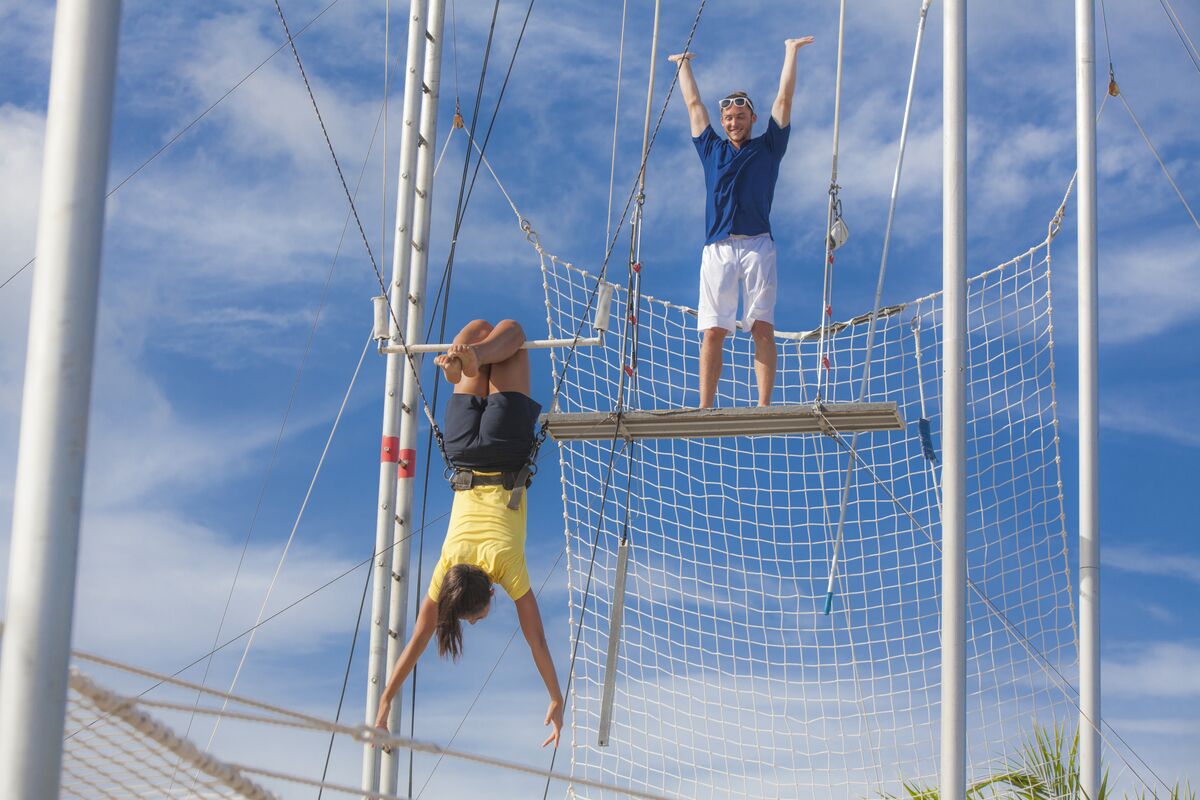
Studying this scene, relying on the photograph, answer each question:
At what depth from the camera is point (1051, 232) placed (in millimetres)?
8625

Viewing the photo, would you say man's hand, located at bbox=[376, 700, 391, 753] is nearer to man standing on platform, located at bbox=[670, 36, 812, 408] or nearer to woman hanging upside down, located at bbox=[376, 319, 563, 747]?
woman hanging upside down, located at bbox=[376, 319, 563, 747]

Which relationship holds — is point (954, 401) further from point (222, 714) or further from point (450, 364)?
point (222, 714)

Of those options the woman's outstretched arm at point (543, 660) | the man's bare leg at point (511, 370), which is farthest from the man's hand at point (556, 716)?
the man's bare leg at point (511, 370)

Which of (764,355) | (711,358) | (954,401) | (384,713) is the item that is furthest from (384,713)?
(954,401)

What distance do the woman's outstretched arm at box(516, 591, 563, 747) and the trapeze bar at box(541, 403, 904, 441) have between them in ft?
3.63

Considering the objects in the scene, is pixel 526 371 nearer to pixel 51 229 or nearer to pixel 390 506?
pixel 390 506

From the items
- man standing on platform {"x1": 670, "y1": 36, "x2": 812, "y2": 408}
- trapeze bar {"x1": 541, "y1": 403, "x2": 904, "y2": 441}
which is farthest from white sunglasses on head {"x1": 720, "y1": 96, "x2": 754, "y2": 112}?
trapeze bar {"x1": 541, "y1": 403, "x2": 904, "y2": 441}

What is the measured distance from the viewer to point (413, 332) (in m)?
7.59

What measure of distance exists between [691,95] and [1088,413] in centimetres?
275

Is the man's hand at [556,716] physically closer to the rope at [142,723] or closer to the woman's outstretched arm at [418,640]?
the woman's outstretched arm at [418,640]

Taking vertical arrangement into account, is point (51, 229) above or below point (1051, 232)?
below

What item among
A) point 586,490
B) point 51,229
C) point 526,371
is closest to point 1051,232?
point 586,490

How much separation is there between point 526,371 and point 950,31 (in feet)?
8.28

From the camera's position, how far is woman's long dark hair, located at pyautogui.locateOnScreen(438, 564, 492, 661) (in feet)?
19.5
